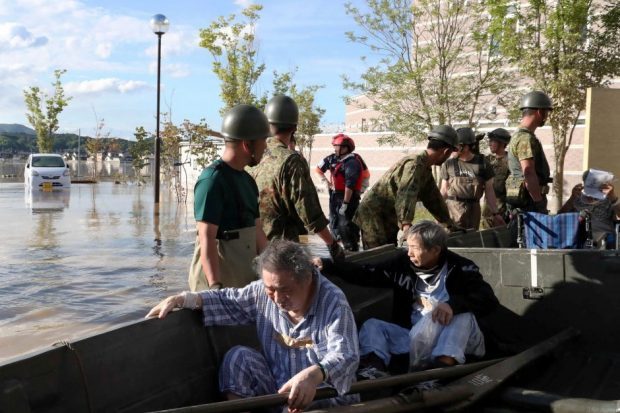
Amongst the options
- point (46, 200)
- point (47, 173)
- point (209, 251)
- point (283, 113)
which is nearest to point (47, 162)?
point (47, 173)

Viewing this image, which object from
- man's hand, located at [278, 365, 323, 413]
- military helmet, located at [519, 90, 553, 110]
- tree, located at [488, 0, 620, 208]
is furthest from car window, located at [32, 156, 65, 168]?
man's hand, located at [278, 365, 323, 413]

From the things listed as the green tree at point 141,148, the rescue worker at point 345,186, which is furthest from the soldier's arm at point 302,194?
the green tree at point 141,148

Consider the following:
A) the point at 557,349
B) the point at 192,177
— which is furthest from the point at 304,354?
the point at 192,177

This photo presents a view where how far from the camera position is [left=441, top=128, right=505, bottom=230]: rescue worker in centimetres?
740

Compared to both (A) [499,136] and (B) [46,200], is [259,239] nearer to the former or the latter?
(A) [499,136]

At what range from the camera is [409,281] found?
4.07 metres

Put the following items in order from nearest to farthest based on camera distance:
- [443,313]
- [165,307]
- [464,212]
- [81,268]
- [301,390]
Result: [301,390]
[165,307]
[443,313]
[464,212]
[81,268]

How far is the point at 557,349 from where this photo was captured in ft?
13.4

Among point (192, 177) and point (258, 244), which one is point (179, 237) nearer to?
point (258, 244)

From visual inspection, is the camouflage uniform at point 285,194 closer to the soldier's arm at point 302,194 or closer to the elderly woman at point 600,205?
the soldier's arm at point 302,194

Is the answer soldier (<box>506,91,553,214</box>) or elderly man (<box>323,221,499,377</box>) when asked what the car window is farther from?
elderly man (<box>323,221,499,377</box>)

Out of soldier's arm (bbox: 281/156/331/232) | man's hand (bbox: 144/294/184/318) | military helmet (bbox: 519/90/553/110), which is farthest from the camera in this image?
military helmet (bbox: 519/90/553/110)

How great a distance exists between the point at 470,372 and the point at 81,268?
6985 mm

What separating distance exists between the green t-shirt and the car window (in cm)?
2338
